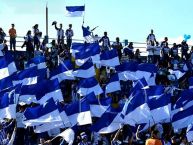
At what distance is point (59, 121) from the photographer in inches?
899

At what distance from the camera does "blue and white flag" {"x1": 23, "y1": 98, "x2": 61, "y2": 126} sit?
894 inches

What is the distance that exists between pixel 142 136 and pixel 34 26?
38.4 ft

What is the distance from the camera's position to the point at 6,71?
2538cm

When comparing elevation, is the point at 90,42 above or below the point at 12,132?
above

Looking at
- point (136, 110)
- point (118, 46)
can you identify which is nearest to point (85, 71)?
point (136, 110)

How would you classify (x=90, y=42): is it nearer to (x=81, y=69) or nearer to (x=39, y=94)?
(x=81, y=69)

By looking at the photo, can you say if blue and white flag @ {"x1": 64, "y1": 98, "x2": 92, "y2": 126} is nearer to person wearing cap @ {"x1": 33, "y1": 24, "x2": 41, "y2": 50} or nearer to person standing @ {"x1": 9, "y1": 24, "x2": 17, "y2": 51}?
person wearing cap @ {"x1": 33, "y1": 24, "x2": 41, "y2": 50}

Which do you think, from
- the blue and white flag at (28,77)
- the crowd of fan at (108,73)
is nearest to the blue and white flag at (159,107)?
the crowd of fan at (108,73)

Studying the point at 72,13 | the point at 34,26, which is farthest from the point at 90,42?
the point at 34,26

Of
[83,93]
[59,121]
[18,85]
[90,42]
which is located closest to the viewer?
[59,121]

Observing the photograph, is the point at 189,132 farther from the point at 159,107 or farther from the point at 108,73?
the point at 108,73

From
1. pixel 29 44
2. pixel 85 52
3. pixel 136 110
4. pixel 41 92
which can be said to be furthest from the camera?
pixel 29 44

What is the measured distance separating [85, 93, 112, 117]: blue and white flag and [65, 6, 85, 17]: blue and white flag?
7970 mm

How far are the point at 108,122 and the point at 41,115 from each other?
6.81 ft
